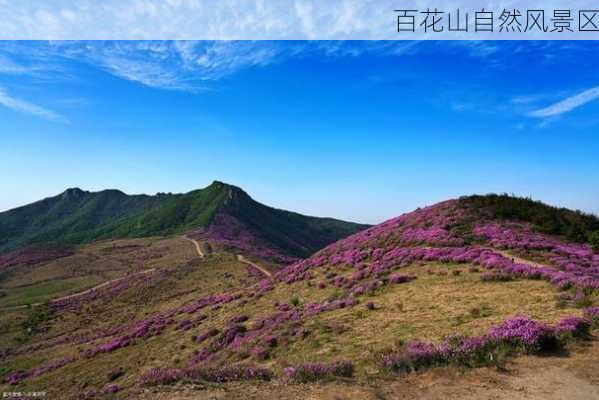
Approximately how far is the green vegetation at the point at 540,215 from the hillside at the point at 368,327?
A: 1.55 feet

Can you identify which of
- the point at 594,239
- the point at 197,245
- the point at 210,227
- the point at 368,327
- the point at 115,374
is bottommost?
the point at 115,374

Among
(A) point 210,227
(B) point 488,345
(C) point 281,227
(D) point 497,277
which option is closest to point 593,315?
(B) point 488,345

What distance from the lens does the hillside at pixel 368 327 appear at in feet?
38.9

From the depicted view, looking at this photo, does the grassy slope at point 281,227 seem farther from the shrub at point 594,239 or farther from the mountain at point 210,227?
the shrub at point 594,239

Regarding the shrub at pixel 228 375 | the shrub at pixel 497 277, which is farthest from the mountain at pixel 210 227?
the shrub at pixel 228 375

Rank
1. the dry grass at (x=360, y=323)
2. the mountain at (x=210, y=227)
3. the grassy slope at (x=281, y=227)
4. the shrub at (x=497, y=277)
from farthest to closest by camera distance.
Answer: the grassy slope at (x=281, y=227) < the mountain at (x=210, y=227) < the shrub at (x=497, y=277) < the dry grass at (x=360, y=323)

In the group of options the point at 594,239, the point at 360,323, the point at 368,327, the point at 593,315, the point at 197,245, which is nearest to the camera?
the point at 593,315

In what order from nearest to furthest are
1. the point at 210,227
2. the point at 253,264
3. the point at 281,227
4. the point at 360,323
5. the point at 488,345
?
the point at 488,345 < the point at 360,323 < the point at 253,264 < the point at 210,227 < the point at 281,227

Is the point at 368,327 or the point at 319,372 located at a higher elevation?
the point at 368,327

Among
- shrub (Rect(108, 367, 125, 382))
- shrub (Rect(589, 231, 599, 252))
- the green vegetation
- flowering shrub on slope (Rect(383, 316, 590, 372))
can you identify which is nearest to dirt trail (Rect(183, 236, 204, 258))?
shrub (Rect(108, 367, 125, 382))

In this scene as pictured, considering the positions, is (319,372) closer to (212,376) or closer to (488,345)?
(212,376)

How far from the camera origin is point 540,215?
1387 inches

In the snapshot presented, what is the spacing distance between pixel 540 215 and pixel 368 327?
25.0 m

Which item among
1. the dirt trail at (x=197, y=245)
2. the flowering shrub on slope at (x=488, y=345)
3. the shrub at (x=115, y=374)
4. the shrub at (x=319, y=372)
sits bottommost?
the shrub at (x=115, y=374)
